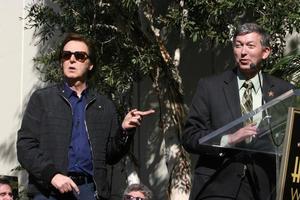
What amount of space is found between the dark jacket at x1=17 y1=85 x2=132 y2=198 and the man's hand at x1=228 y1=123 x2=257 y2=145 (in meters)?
0.92

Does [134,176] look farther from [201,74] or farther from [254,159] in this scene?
[254,159]

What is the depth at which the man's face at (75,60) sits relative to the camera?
13.0ft

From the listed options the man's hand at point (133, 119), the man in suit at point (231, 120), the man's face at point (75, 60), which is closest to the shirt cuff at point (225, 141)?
the man in suit at point (231, 120)

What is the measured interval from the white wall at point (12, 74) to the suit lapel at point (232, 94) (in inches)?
229

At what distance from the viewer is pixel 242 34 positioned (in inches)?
147

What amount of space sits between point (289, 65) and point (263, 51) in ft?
8.35

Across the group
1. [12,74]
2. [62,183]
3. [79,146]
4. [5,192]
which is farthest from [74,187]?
[12,74]

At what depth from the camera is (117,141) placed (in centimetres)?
401

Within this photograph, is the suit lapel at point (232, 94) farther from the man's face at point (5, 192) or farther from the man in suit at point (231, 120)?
the man's face at point (5, 192)

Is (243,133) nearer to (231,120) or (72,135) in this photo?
(231,120)

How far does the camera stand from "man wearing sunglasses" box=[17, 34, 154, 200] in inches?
149

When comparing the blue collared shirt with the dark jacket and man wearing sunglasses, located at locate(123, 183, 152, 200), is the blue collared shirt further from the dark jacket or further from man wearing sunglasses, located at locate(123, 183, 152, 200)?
man wearing sunglasses, located at locate(123, 183, 152, 200)

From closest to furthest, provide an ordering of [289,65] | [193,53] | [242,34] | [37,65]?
[242,34] < [289,65] < [193,53] < [37,65]

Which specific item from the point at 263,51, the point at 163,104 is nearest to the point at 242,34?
the point at 263,51
